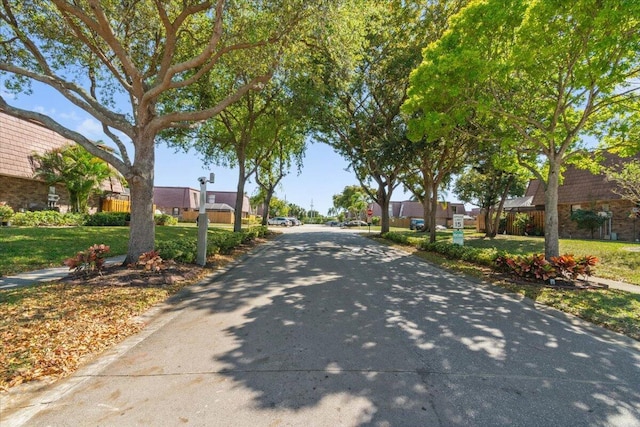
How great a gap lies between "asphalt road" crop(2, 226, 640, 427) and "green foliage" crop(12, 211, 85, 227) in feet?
54.7

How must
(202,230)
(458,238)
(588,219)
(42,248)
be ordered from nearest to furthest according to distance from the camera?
1. (202,230)
2. (42,248)
3. (458,238)
4. (588,219)

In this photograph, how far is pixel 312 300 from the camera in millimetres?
6254

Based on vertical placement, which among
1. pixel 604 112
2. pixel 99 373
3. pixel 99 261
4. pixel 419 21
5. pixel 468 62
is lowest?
pixel 99 373

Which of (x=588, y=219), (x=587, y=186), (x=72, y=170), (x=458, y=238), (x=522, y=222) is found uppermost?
(x=587, y=186)

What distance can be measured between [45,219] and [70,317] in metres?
17.4

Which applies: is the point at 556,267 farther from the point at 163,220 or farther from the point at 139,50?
the point at 163,220

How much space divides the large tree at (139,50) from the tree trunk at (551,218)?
794cm

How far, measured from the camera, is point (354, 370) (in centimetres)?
343

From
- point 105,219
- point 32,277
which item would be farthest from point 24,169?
point 32,277

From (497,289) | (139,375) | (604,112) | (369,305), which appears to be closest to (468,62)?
(604,112)

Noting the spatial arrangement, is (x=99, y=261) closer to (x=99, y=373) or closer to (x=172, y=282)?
(x=172, y=282)

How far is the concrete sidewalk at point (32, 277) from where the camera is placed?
6523mm

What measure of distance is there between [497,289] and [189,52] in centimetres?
1271

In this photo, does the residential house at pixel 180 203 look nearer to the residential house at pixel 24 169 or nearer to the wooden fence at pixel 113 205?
the wooden fence at pixel 113 205
